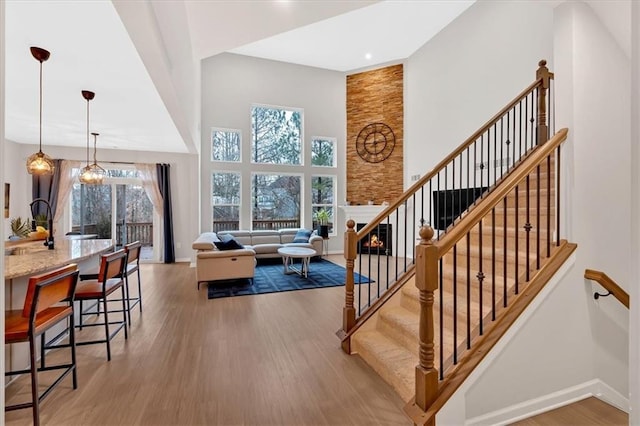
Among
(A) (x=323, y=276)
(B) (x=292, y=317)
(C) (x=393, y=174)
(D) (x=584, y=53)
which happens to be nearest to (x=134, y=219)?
(A) (x=323, y=276)

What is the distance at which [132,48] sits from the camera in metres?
2.56

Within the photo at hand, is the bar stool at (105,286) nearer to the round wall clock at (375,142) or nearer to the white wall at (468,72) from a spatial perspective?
the white wall at (468,72)

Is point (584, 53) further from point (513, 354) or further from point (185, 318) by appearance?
point (185, 318)

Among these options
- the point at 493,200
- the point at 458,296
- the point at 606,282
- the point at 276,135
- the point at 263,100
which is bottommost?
the point at 458,296

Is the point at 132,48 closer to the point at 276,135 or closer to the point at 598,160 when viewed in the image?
the point at 598,160

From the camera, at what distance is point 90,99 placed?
3701 millimetres

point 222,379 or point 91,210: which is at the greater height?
point 91,210

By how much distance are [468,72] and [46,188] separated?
28.5 ft

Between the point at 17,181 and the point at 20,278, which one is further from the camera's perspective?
the point at 17,181

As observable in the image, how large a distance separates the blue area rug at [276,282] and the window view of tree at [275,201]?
201 centimetres

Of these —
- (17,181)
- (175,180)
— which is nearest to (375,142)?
(175,180)

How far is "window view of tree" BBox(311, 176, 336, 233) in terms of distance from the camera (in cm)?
870

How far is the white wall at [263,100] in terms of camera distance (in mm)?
7703

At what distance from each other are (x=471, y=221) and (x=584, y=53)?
170 centimetres
